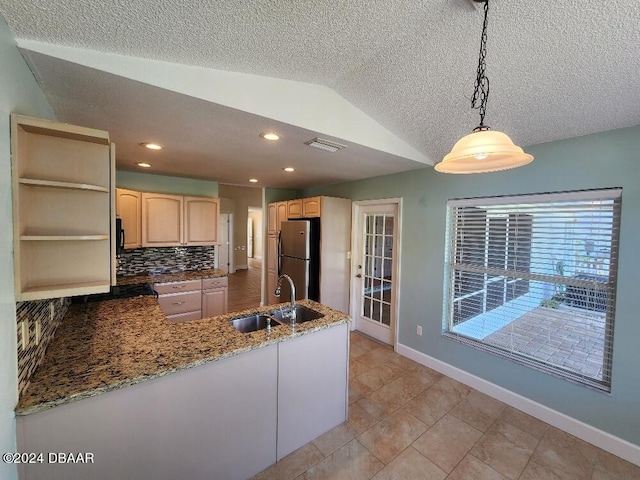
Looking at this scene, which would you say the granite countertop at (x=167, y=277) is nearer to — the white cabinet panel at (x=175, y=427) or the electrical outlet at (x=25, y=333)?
the electrical outlet at (x=25, y=333)

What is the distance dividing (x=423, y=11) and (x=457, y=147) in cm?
73

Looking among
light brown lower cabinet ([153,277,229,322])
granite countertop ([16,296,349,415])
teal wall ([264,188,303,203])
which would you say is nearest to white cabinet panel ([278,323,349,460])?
granite countertop ([16,296,349,415])

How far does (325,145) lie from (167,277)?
2.78 metres

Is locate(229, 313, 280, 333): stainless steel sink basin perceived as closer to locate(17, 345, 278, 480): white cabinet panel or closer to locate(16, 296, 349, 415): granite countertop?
locate(16, 296, 349, 415): granite countertop

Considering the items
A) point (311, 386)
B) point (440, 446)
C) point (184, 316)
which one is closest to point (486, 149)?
point (311, 386)

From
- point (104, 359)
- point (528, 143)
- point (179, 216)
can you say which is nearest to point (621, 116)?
point (528, 143)

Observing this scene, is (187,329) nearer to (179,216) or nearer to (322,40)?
(322,40)

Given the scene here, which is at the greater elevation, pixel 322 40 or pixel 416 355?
pixel 322 40

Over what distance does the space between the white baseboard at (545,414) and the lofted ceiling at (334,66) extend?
224 cm

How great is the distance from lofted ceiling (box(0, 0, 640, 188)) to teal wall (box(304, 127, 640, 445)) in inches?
8.2

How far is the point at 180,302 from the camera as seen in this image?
3.50 metres

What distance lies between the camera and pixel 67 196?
1.34 m

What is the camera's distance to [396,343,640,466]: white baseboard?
1.92 m

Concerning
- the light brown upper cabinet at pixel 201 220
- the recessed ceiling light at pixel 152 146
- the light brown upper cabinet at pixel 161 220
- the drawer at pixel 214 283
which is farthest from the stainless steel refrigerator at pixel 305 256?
the recessed ceiling light at pixel 152 146
